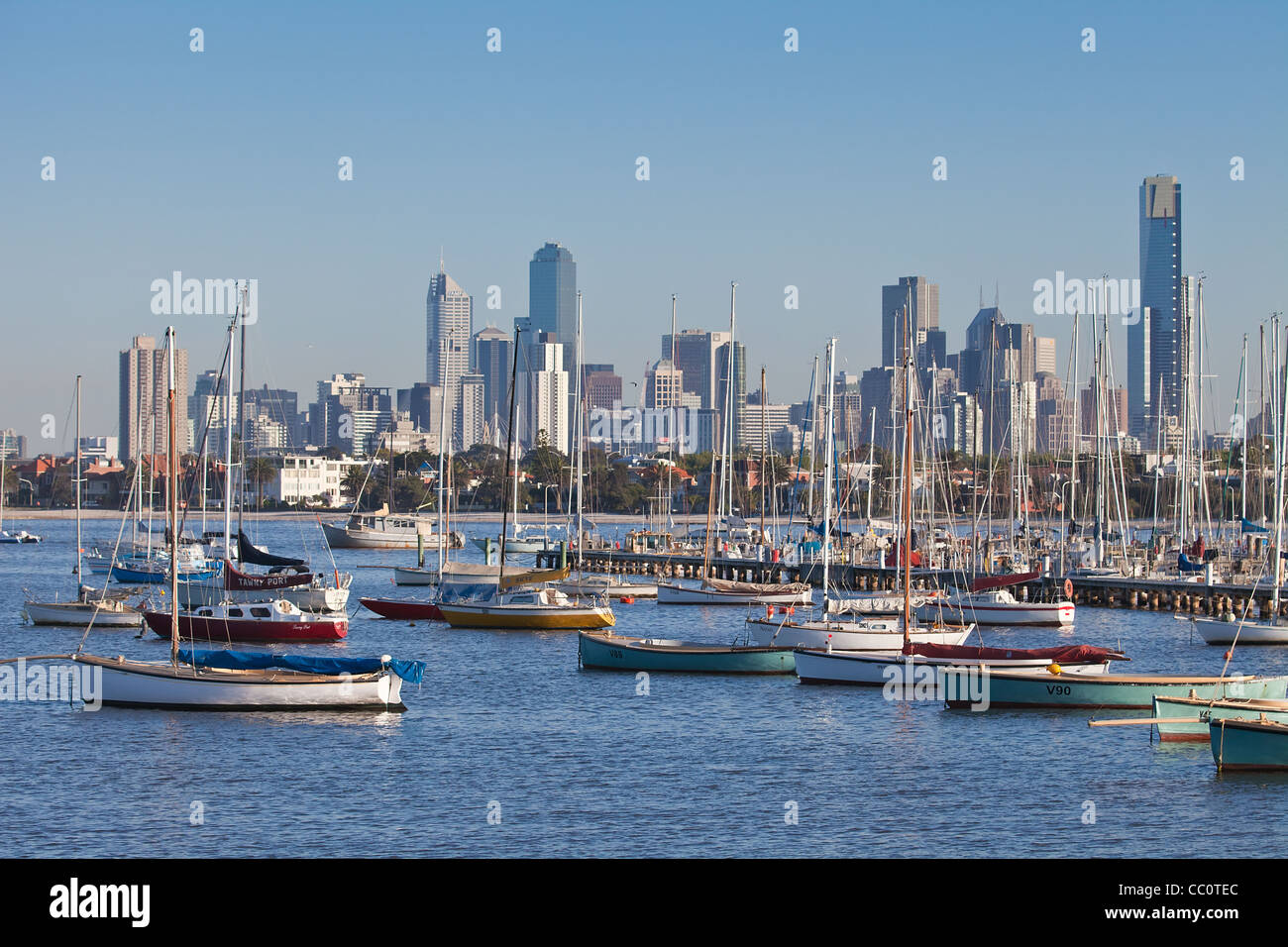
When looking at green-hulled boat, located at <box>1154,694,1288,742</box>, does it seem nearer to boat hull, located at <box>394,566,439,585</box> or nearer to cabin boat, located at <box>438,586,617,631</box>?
cabin boat, located at <box>438,586,617,631</box>

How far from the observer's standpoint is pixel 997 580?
7281 cm

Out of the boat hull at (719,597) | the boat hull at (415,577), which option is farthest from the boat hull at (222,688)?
the boat hull at (415,577)

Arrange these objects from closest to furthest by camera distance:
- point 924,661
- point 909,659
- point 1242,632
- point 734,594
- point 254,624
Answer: point 924,661 → point 909,659 → point 254,624 → point 1242,632 → point 734,594

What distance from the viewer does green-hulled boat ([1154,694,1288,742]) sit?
101ft

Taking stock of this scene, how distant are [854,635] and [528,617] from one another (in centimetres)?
1767

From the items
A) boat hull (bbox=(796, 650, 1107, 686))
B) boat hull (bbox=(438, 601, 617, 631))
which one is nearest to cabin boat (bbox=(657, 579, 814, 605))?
boat hull (bbox=(438, 601, 617, 631))

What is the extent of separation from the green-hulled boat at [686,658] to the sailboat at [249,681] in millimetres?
10107

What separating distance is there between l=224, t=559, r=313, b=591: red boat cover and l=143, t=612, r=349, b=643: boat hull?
5.72 metres

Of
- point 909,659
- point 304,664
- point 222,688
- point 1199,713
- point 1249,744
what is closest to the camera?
point 1249,744

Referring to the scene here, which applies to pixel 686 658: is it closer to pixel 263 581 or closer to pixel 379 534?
pixel 263 581

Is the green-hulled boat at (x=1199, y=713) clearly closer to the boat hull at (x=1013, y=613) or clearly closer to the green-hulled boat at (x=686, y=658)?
the green-hulled boat at (x=686, y=658)

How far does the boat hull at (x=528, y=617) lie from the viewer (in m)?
61.2

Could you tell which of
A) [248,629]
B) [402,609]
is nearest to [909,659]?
[248,629]

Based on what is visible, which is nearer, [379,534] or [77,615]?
[77,615]
